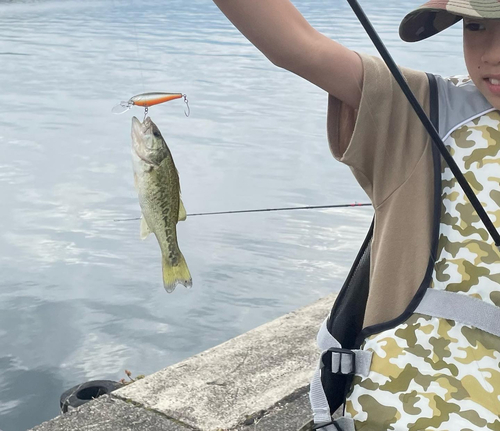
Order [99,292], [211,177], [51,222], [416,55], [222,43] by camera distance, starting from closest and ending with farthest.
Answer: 1. [99,292]
2. [51,222]
3. [211,177]
4. [416,55]
5. [222,43]

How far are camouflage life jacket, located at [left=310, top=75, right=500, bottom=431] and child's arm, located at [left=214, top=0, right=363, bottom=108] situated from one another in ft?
0.64

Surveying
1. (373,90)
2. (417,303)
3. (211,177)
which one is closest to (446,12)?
(373,90)

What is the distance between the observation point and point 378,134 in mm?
1562

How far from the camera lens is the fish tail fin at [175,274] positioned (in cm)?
176

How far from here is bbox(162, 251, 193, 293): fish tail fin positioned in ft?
5.78

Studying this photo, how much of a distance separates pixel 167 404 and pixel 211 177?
619 cm

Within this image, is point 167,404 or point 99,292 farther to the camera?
point 99,292

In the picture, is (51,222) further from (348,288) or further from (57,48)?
(57,48)

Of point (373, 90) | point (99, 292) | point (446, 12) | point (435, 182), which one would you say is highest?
point (446, 12)

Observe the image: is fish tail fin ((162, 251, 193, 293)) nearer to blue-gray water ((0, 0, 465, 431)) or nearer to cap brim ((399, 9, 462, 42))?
blue-gray water ((0, 0, 465, 431))

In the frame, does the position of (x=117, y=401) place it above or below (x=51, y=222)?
above

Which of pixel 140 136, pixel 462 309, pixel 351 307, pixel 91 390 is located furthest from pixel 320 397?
→ pixel 91 390

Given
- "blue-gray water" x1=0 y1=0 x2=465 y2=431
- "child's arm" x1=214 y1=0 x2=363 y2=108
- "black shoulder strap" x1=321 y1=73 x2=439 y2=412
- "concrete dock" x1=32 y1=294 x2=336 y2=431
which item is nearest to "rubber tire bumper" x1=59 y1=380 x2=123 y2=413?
"concrete dock" x1=32 y1=294 x2=336 y2=431

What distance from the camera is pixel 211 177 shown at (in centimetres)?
913
